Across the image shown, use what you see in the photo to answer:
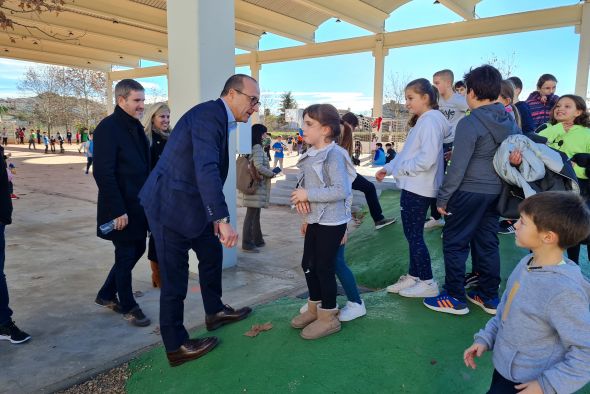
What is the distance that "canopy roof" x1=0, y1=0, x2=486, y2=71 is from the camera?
15.2 meters

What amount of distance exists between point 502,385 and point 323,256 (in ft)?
4.39

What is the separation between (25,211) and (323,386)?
8.89m

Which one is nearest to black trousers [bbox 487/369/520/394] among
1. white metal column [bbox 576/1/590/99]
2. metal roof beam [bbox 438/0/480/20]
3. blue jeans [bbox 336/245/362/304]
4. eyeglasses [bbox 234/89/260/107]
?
blue jeans [bbox 336/245/362/304]

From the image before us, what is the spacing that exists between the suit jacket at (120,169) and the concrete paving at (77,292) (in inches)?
33.8

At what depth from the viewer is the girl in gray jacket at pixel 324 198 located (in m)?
2.77

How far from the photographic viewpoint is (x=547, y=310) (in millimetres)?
1517

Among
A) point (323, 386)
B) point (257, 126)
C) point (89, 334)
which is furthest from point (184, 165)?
point (257, 126)

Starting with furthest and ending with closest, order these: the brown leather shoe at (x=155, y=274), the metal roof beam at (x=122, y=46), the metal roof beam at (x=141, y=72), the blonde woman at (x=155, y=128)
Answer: the metal roof beam at (x=141, y=72)
the metal roof beam at (x=122, y=46)
the brown leather shoe at (x=155, y=274)
the blonde woman at (x=155, y=128)

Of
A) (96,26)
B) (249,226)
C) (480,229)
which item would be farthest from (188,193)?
(96,26)

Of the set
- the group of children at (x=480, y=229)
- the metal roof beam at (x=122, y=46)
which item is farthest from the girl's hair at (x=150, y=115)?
the metal roof beam at (x=122, y=46)

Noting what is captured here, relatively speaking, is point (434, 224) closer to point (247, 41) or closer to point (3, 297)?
point (3, 297)

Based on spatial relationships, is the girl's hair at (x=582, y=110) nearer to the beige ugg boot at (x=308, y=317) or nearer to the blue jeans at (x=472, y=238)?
the blue jeans at (x=472, y=238)

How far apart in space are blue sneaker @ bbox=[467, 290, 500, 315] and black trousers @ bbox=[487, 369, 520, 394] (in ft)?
4.84

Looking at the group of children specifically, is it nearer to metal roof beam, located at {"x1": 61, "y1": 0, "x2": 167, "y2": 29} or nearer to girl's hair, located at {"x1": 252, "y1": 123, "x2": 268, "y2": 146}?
girl's hair, located at {"x1": 252, "y1": 123, "x2": 268, "y2": 146}
